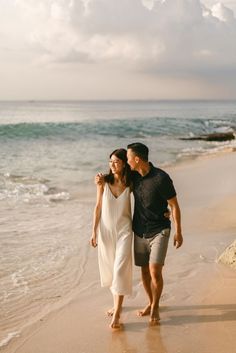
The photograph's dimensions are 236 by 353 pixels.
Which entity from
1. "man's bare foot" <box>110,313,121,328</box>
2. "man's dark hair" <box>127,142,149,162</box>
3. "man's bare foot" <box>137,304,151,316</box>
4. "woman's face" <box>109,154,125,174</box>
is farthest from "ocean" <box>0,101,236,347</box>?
"man's dark hair" <box>127,142,149,162</box>

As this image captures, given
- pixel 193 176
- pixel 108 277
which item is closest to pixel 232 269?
pixel 108 277

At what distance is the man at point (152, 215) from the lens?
493 cm

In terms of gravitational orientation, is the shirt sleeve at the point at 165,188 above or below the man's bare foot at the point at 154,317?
above

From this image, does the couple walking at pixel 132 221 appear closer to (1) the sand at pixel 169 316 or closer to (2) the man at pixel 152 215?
(2) the man at pixel 152 215

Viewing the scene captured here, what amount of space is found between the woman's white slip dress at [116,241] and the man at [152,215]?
0.12 metres

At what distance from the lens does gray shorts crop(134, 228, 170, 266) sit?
16.2 feet

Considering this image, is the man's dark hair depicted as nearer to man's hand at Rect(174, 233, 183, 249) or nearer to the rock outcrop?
man's hand at Rect(174, 233, 183, 249)

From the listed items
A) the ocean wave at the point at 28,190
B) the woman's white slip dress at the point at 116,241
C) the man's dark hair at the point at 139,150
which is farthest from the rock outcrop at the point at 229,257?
the ocean wave at the point at 28,190

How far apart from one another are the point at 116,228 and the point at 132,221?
0.20 metres

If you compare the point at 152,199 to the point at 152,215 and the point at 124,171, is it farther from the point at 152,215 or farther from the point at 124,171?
the point at 124,171

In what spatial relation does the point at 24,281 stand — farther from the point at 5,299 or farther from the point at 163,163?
the point at 163,163

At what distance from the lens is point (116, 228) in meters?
5.08

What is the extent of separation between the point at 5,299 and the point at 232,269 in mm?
2820

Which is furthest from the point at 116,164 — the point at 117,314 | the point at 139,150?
the point at 117,314
